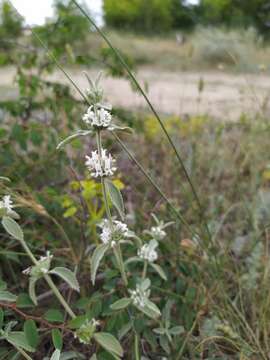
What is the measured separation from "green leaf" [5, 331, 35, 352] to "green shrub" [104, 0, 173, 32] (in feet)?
34.6

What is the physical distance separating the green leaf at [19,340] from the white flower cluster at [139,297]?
0.18 metres

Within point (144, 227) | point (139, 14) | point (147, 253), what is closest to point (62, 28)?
point (144, 227)

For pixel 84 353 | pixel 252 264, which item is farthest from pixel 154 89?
pixel 84 353

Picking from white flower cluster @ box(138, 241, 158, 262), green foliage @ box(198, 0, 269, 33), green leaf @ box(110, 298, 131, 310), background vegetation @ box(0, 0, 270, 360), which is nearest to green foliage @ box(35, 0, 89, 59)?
background vegetation @ box(0, 0, 270, 360)

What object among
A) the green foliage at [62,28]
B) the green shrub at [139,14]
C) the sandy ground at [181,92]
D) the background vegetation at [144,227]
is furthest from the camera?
the green shrub at [139,14]

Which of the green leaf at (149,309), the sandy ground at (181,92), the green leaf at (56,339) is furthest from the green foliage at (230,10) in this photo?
the green leaf at (56,339)

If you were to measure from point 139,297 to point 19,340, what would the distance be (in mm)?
204

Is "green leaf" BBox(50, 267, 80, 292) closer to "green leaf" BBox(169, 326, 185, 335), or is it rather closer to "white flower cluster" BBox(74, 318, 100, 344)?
"white flower cluster" BBox(74, 318, 100, 344)

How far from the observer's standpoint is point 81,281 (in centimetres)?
97

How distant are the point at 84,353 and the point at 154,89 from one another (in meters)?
3.47

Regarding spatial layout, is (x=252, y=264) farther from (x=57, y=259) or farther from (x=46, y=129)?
(x=46, y=129)

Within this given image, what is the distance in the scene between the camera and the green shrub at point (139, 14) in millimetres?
10836

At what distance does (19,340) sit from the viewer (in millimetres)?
659

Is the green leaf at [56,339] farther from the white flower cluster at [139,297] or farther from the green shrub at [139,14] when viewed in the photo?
the green shrub at [139,14]
